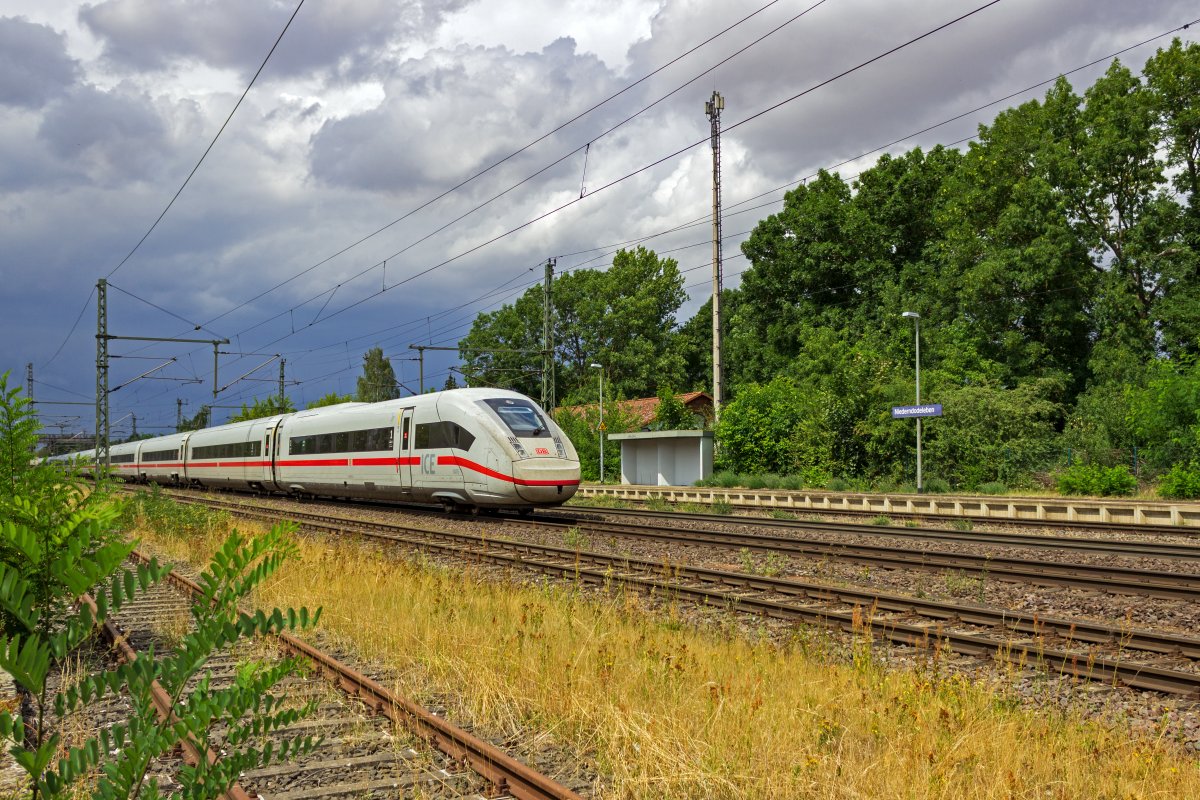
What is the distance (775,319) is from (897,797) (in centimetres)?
4904

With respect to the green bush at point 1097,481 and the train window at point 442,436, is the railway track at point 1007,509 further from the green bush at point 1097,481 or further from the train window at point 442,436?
the train window at point 442,436

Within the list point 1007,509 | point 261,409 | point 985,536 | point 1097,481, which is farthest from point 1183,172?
point 261,409

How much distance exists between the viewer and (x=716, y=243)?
3791 cm

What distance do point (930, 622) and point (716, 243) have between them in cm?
3069

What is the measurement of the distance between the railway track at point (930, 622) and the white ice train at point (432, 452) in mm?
5734

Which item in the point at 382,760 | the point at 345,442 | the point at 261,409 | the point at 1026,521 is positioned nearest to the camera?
the point at 382,760

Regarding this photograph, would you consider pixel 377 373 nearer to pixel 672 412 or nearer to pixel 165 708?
pixel 672 412

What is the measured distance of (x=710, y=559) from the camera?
1341cm

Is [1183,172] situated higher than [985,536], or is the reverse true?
A: [1183,172]

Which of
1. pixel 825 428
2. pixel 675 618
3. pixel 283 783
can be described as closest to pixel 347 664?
pixel 283 783

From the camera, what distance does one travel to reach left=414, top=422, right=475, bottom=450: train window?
64.2 ft

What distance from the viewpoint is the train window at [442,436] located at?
19.6 m

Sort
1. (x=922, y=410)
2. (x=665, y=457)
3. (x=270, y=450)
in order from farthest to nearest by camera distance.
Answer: (x=665, y=457) → (x=270, y=450) → (x=922, y=410)

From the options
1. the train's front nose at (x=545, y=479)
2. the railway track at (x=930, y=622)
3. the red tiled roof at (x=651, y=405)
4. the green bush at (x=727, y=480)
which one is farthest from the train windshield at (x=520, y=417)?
the red tiled roof at (x=651, y=405)
